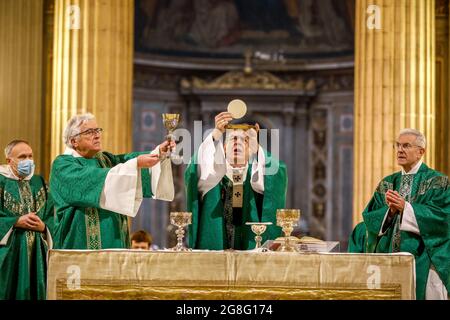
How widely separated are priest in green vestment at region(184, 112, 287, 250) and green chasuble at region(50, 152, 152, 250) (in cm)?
55

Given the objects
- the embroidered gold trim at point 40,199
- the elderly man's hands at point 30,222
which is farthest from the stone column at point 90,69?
the elderly man's hands at point 30,222

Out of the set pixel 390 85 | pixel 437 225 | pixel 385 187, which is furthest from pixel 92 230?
pixel 390 85

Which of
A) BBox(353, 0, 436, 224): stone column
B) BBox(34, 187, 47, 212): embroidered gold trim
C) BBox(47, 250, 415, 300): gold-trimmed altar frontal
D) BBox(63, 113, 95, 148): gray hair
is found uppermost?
BBox(353, 0, 436, 224): stone column

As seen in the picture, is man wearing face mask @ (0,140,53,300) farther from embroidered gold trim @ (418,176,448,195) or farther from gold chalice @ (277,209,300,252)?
embroidered gold trim @ (418,176,448,195)

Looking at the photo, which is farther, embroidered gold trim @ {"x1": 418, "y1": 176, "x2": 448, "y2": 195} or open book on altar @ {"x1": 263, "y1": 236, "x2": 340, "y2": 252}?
embroidered gold trim @ {"x1": 418, "y1": 176, "x2": 448, "y2": 195}

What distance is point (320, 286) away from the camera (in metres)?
6.29

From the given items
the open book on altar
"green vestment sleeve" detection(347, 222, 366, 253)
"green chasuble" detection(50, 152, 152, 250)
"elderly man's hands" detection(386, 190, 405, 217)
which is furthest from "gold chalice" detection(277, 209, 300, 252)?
"green vestment sleeve" detection(347, 222, 366, 253)

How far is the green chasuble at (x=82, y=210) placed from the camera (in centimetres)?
694

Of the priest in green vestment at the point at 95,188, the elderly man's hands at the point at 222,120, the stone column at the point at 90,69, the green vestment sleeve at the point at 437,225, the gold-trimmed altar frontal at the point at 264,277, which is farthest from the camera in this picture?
the stone column at the point at 90,69

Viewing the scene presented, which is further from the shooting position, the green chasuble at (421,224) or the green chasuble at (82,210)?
the green chasuble at (421,224)

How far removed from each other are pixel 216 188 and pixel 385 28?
4.56 m

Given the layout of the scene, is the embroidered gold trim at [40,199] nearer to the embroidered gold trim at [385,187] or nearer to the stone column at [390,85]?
the embroidered gold trim at [385,187]

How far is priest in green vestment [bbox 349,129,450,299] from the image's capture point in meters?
7.53

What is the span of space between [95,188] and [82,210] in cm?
41
